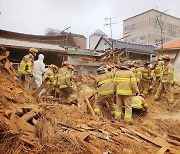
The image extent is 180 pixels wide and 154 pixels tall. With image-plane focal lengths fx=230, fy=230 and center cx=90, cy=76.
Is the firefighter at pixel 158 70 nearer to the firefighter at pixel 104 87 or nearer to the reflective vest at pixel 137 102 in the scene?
the reflective vest at pixel 137 102

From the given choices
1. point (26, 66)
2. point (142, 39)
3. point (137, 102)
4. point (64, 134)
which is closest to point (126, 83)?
point (137, 102)

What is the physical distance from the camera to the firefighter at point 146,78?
36.2 ft

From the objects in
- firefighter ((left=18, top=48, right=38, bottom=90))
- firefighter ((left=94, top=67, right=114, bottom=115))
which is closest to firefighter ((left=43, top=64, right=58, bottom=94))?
firefighter ((left=18, top=48, right=38, bottom=90))

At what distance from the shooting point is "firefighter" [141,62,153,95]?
36.2ft

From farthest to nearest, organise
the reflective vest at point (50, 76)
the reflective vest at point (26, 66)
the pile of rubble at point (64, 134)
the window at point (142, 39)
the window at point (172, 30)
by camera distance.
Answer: the window at point (172, 30), the window at point (142, 39), the reflective vest at point (50, 76), the reflective vest at point (26, 66), the pile of rubble at point (64, 134)

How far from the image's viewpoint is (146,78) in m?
11.1

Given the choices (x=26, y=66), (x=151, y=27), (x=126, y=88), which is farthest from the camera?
(x=151, y=27)

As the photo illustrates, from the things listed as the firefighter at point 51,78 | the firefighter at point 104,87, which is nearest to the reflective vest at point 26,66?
the firefighter at point 51,78

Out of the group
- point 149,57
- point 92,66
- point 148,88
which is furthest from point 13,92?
point 149,57

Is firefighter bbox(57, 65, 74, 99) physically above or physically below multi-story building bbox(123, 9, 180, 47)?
below

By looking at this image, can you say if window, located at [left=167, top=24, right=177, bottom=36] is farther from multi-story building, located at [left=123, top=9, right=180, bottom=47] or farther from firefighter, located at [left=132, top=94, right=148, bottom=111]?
firefighter, located at [left=132, top=94, right=148, bottom=111]

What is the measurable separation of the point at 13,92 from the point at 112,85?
119 inches

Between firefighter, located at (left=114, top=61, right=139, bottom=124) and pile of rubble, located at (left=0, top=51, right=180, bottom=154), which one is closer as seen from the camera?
pile of rubble, located at (left=0, top=51, right=180, bottom=154)

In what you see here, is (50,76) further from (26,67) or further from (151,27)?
(151,27)
